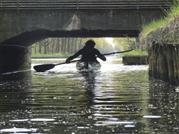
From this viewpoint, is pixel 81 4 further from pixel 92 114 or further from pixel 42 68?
pixel 92 114

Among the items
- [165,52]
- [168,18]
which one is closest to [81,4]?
[165,52]

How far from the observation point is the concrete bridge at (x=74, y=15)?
33594mm

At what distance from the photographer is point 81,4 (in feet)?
110

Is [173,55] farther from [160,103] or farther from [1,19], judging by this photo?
[1,19]

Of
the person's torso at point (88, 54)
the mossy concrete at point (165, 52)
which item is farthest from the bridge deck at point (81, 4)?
the person's torso at point (88, 54)

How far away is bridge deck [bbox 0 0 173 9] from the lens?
110ft

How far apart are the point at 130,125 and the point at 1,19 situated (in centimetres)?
2425

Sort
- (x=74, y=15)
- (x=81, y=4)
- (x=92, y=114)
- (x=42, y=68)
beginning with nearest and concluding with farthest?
1. (x=92, y=114)
2. (x=81, y=4)
3. (x=74, y=15)
4. (x=42, y=68)

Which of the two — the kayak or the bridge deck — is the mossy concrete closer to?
the bridge deck

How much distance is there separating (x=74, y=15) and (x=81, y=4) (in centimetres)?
80

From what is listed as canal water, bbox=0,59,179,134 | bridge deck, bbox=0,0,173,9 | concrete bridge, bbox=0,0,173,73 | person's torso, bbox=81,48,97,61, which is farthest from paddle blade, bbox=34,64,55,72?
canal water, bbox=0,59,179,134

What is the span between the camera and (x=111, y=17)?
34094mm

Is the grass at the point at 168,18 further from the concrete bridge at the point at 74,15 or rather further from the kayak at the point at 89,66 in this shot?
the kayak at the point at 89,66

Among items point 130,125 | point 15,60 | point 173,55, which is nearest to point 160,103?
point 130,125
